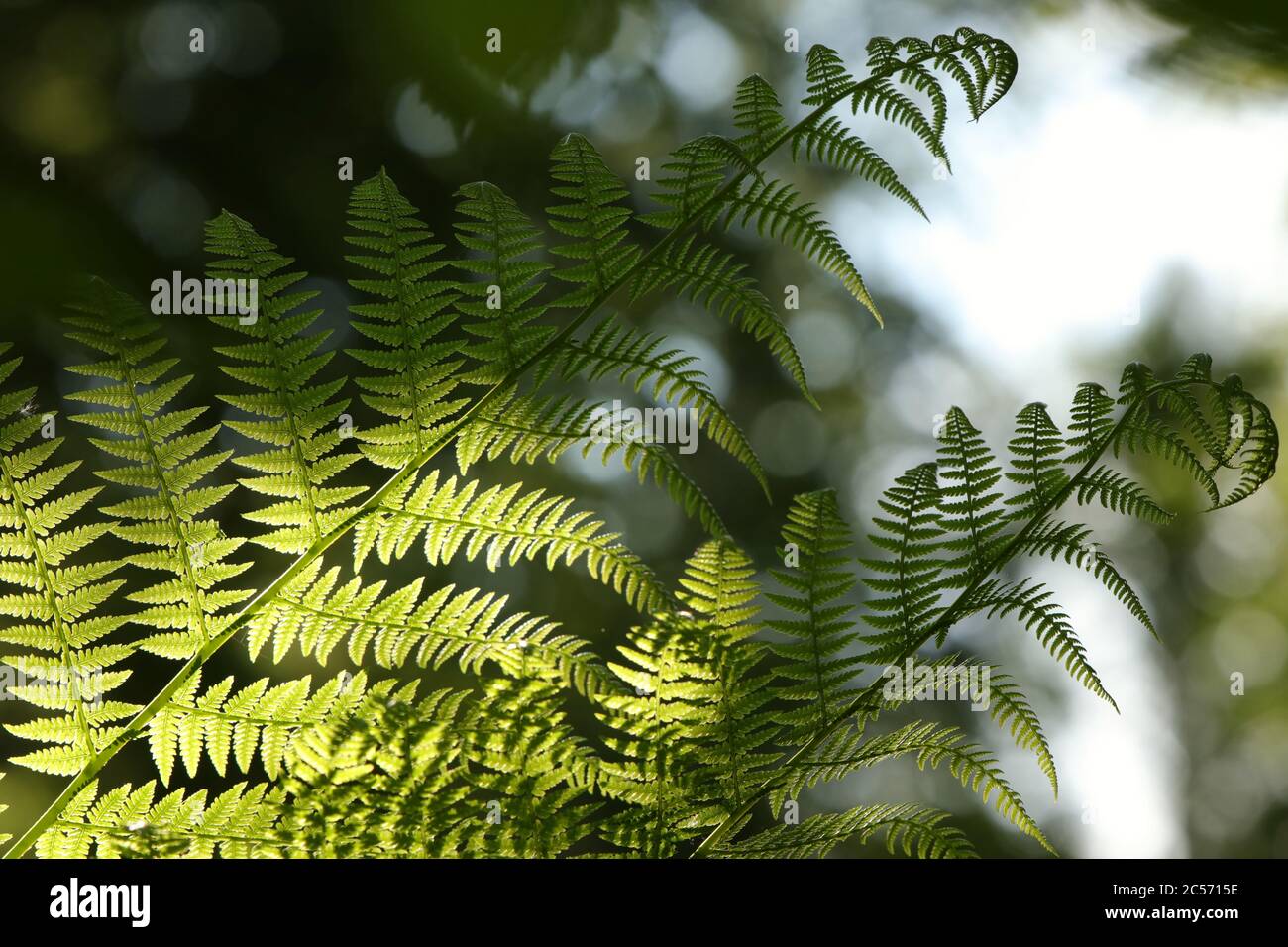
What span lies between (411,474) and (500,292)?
5.9 inches

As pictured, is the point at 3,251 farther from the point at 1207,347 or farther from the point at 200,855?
the point at 1207,347

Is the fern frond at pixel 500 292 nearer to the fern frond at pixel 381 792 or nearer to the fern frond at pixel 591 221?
the fern frond at pixel 591 221

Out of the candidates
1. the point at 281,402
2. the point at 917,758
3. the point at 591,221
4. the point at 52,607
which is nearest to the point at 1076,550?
the point at 917,758

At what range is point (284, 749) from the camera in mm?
597

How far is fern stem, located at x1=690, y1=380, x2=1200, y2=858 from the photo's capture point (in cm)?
61

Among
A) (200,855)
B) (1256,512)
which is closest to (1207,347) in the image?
(1256,512)

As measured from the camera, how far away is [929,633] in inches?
24.4

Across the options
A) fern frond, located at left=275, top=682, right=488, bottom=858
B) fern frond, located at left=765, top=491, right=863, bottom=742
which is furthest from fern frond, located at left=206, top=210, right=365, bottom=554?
fern frond, located at left=765, top=491, right=863, bottom=742

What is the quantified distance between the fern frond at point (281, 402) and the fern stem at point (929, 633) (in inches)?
13.7

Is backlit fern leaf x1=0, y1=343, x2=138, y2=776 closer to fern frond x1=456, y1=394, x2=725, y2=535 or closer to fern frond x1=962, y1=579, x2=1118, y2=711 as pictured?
fern frond x1=456, y1=394, x2=725, y2=535

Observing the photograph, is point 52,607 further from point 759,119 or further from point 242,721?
point 759,119

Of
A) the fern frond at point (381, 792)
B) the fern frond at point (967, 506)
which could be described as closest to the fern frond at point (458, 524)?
the fern frond at point (381, 792)

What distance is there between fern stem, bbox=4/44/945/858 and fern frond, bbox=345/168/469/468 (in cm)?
1
